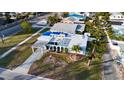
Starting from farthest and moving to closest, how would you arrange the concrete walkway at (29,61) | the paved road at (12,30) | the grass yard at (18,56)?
the paved road at (12,30)
the grass yard at (18,56)
the concrete walkway at (29,61)

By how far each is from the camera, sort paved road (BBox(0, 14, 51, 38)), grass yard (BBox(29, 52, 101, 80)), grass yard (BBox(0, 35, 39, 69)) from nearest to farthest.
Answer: grass yard (BBox(29, 52, 101, 80)) → grass yard (BBox(0, 35, 39, 69)) → paved road (BBox(0, 14, 51, 38))

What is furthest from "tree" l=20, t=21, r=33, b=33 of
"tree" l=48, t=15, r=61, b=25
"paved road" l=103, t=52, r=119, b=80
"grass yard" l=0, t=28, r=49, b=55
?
"paved road" l=103, t=52, r=119, b=80

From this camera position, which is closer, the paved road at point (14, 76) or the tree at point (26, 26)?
the paved road at point (14, 76)

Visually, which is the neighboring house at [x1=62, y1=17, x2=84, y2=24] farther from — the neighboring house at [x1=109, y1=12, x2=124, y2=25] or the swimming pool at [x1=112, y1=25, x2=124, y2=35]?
the swimming pool at [x1=112, y1=25, x2=124, y2=35]

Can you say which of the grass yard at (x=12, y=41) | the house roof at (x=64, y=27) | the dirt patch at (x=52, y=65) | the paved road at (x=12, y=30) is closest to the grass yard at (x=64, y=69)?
the dirt patch at (x=52, y=65)

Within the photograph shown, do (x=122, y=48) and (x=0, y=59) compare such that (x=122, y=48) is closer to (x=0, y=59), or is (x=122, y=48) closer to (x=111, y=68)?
(x=111, y=68)

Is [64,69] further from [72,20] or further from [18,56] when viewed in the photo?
[72,20]

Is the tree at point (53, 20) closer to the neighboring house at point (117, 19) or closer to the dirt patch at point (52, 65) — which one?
the dirt patch at point (52, 65)

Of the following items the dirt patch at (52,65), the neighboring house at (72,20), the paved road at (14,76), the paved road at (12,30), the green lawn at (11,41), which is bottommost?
the paved road at (14,76)
